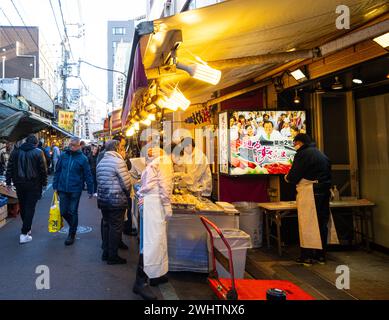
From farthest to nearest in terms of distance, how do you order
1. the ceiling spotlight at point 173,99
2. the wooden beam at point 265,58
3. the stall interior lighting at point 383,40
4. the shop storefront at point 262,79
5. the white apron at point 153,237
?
the ceiling spotlight at point 173,99 → the wooden beam at point 265,58 → the white apron at point 153,237 → the stall interior lighting at point 383,40 → the shop storefront at point 262,79

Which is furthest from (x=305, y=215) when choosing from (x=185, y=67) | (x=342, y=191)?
(x=185, y=67)

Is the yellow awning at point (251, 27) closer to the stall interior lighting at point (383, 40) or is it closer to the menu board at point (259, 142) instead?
the stall interior lighting at point (383, 40)

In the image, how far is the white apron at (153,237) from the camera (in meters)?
4.49

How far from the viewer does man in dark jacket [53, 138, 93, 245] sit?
7051 millimetres

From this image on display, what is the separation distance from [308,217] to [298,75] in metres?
2.85

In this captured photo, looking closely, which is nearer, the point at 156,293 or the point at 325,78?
the point at 156,293

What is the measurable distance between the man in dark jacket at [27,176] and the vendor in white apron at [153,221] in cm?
369

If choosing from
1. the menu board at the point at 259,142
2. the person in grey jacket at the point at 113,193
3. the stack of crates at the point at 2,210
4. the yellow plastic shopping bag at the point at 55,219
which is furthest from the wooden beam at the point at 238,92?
the stack of crates at the point at 2,210

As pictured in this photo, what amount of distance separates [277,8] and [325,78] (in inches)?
107

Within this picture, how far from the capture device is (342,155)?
281 inches

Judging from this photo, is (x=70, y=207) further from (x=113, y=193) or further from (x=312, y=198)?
(x=312, y=198)

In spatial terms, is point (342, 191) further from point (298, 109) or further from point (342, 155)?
point (298, 109)

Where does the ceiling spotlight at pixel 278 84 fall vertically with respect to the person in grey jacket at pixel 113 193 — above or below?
above

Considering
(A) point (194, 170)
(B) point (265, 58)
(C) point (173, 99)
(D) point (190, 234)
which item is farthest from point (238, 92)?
(D) point (190, 234)
